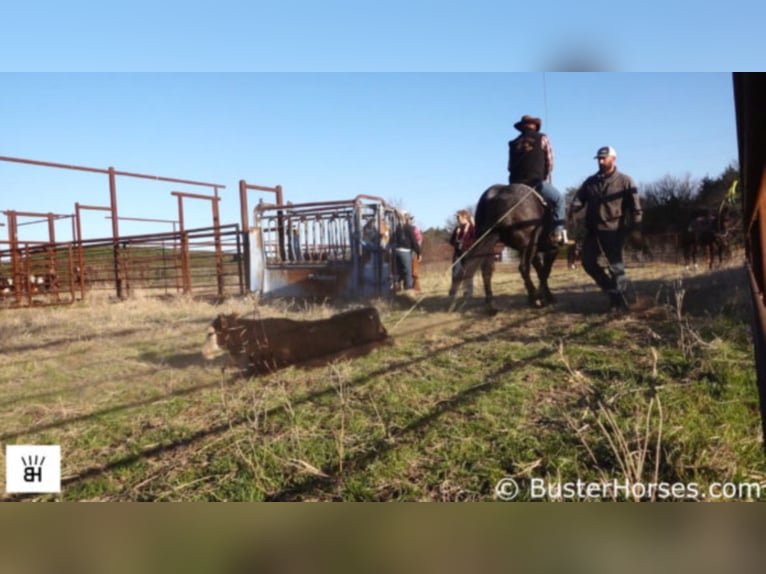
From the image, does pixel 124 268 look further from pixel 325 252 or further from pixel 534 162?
pixel 534 162

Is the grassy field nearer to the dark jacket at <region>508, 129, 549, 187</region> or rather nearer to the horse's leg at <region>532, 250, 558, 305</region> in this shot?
the horse's leg at <region>532, 250, 558, 305</region>

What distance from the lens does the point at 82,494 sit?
184cm

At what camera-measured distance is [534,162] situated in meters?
1.78

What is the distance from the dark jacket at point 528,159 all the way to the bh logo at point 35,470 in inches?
77.2

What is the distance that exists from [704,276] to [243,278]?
1.71 metres

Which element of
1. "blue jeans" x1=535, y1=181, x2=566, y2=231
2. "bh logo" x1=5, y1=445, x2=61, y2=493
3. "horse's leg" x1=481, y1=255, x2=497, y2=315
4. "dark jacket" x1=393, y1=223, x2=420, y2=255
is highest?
"blue jeans" x1=535, y1=181, x2=566, y2=231

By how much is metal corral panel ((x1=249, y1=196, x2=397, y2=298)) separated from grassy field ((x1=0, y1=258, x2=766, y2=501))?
9cm

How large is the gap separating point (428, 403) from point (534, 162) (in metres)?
0.94

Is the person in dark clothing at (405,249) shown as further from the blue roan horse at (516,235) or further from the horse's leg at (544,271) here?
the horse's leg at (544,271)

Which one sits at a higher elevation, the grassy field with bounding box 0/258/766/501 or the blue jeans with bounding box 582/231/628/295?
the blue jeans with bounding box 582/231/628/295

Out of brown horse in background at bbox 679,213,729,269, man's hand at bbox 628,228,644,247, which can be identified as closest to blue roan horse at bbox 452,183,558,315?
man's hand at bbox 628,228,644,247

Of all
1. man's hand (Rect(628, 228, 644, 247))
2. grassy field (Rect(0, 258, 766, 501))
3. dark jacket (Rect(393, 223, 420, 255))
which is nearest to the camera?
grassy field (Rect(0, 258, 766, 501))

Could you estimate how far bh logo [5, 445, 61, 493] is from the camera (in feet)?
6.09

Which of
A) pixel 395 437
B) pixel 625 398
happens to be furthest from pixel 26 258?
pixel 625 398
